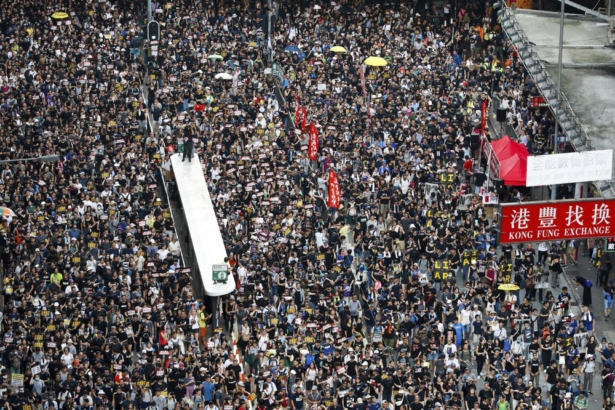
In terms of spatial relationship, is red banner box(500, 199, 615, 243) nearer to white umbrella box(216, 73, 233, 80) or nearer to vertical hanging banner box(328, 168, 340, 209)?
vertical hanging banner box(328, 168, 340, 209)

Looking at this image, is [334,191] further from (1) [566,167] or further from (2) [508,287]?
(1) [566,167]

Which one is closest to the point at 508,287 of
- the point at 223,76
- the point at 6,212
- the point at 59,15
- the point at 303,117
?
the point at 303,117

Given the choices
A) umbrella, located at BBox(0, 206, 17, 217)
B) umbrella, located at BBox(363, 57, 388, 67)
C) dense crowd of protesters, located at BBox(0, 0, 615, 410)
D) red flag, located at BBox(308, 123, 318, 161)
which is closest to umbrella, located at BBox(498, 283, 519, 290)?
dense crowd of protesters, located at BBox(0, 0, 615, 410)

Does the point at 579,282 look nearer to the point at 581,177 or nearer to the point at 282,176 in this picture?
the point at 581,177

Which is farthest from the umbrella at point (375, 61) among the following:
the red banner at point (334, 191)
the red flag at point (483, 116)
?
the red banner at point (334, 191)

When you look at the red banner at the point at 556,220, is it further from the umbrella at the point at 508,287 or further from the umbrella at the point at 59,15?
the umbrella at the point at 59,15

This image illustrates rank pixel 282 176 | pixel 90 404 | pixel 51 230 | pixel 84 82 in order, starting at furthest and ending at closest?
1. pixel 84 82
2. pixel 282 176
3. pixel 51 230
4. pixel 90 404

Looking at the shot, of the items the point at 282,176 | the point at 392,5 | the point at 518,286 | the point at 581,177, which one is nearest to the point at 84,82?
the point at 282,176
